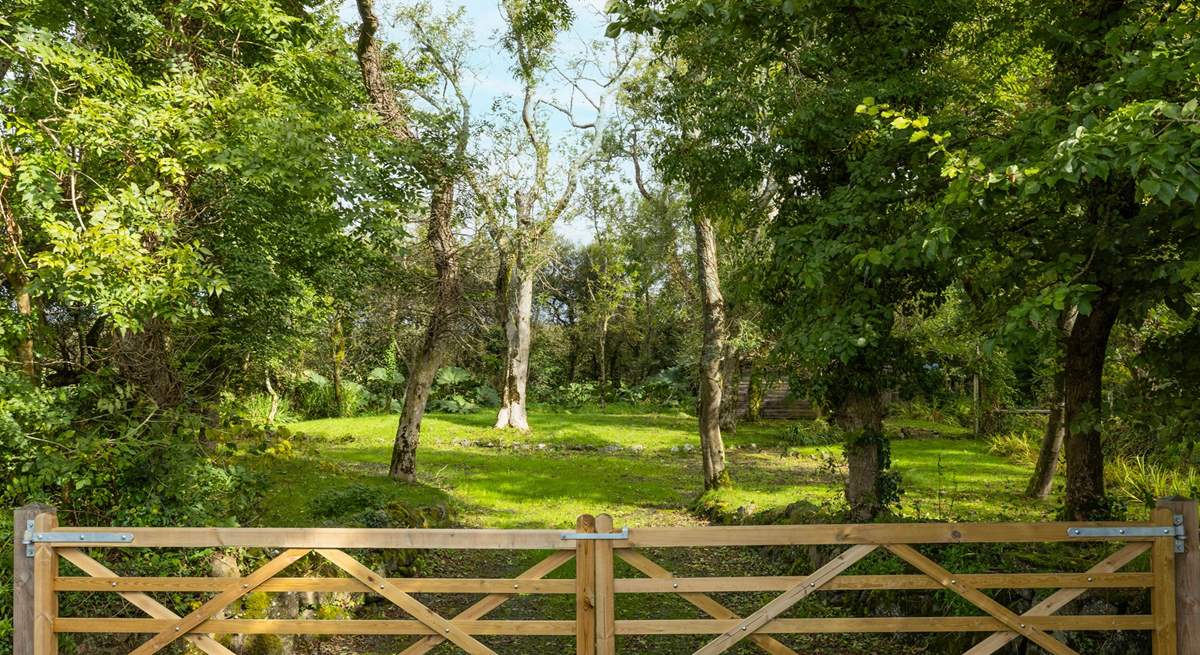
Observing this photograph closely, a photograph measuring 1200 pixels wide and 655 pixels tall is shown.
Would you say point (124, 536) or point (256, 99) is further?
point (256, 99)

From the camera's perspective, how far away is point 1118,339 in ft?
31.2

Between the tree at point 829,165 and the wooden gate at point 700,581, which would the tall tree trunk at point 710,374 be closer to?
the tree at point 829,165

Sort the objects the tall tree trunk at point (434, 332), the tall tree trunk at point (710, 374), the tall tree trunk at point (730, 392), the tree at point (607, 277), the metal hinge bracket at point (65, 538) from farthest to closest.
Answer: the tree at point (607, 277), the tall tree trunk at point (730, 392), the tall tree trunk at point (710, 374), the tall tree trunk at point (434, 332), the metal hinge bracket at point (65, 538)

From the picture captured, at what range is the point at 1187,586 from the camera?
4.42 m

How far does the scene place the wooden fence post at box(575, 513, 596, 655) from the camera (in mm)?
4406

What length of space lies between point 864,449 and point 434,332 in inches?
283

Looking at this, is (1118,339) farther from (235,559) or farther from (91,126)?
(91,126)

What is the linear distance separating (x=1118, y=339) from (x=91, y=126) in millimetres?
10372

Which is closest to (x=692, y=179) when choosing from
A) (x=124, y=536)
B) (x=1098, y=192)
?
(x=1098, y=192)

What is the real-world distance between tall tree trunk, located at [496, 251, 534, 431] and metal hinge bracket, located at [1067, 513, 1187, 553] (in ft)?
59.0

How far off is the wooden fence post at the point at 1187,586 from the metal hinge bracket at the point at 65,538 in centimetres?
567

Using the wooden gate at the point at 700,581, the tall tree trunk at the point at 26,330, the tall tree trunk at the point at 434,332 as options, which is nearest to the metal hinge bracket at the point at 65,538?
the wooden gate at the point at 700,581

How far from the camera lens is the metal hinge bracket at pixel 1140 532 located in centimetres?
432

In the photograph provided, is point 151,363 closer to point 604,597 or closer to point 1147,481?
point 604,597
